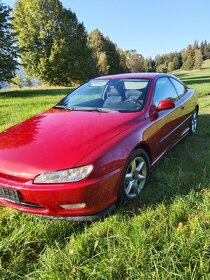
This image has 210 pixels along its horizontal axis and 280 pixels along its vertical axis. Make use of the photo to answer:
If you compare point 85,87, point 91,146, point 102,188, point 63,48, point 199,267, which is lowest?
point 199,267

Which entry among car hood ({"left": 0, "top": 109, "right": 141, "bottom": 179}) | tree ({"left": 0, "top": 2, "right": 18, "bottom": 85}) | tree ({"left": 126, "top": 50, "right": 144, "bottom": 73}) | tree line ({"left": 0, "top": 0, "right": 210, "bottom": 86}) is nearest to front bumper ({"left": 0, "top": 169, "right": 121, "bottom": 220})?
car hood ({"left": 0, "top": 109, "right": 141, "bottom": 179})

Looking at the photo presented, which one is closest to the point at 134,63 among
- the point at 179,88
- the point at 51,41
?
the point at 51,41

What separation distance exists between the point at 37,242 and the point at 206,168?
8.42 ft

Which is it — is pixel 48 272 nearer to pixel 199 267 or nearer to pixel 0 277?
pixel 0 277

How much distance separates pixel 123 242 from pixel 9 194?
3.91 feet

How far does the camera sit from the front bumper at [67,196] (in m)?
2.64

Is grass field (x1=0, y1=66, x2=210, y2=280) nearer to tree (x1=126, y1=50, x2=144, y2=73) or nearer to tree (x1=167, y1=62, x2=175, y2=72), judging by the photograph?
tree (x1=126, y1=50, x2=144, y2=73)

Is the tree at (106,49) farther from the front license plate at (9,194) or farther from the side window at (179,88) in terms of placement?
the front license plate at (9,194)

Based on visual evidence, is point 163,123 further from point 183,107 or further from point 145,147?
point 183,107

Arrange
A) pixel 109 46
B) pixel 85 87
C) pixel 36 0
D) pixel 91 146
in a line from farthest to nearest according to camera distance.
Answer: pixel 109 46 → pixel 36 0 → pixel 85 87 → pixel 91 146

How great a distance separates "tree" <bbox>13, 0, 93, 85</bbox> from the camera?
3102cm

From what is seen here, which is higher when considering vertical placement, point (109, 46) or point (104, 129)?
point (109, 46)

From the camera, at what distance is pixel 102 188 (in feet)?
9.07

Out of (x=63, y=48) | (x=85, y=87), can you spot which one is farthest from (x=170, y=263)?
(x=63, y=48)
